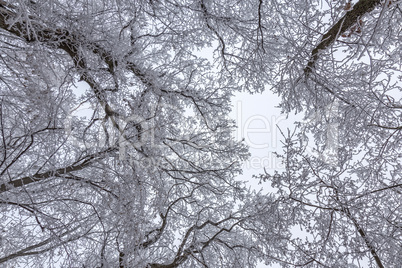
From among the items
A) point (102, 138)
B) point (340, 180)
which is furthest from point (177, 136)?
point (340, 180)

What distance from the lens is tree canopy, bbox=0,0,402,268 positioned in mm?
3246

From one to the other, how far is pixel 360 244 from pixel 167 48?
15.7 feet

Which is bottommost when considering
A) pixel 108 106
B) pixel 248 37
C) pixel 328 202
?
pixel 328 202

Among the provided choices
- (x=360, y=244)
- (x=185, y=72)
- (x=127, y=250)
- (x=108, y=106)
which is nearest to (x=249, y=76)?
(x=185, y=72)

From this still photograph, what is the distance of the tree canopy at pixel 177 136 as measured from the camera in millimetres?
3246

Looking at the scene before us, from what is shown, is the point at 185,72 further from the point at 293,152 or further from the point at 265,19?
the point at 293,152

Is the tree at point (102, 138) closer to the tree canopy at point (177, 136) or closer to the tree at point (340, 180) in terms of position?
the tree canopy at point (177, 136)

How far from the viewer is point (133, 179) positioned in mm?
4023

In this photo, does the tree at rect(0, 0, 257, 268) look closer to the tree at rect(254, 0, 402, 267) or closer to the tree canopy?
the tree canopy

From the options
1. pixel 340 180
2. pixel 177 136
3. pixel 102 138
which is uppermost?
pixel 177 136

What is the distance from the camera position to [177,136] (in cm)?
631

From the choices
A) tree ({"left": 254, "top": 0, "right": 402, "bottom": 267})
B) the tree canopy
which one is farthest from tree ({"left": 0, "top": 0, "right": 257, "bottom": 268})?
tree ({"left": 254, "top": 0, "right": 402, "bottom": 267})

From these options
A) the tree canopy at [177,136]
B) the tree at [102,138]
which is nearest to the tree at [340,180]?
the tree canopy at [177,136]

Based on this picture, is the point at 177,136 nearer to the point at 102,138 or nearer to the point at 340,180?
the point at 102,138
